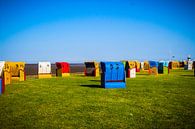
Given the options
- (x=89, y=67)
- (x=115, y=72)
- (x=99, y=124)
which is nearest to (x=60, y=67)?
(x=89, y=67)

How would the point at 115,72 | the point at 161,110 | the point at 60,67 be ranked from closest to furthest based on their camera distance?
the point at 161,110 → the point at 115,72 → the point at 60,67

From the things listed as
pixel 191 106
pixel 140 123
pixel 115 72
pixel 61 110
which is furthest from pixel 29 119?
pixel 115 72

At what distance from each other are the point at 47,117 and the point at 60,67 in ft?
70.6

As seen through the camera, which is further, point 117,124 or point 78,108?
point 78,108

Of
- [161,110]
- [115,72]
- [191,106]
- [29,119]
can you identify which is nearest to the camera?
[29,119]

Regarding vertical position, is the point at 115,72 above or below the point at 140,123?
above

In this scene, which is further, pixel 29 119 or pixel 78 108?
pixel 78 108

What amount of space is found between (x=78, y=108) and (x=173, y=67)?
50069 millimetres

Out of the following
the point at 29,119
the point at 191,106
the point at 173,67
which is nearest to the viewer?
the point at 29,119

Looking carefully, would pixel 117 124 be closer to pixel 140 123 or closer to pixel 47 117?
pixel 140 123

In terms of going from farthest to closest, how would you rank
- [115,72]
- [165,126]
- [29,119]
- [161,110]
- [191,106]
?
[115,72]
[191,106]
[161,110]
[29,119]
[165,126]

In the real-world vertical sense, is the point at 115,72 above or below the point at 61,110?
above

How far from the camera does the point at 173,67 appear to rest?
54156 millimetres

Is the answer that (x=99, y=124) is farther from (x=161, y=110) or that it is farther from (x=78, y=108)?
(x=161, y=110)
